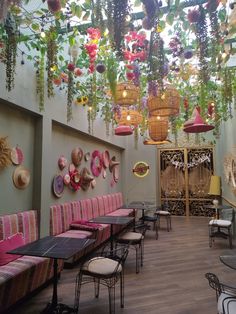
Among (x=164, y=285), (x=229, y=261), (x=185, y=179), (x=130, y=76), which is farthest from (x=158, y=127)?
(x=185, y=179)

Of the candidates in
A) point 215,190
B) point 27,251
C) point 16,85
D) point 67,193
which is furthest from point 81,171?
point 215,190

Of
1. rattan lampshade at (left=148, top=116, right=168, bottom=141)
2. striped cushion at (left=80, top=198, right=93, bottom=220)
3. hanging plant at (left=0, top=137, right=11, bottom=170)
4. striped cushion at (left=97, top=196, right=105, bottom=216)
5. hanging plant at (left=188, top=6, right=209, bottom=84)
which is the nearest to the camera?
hanging plant at (left=188, top=6, right=209, bottom=84)

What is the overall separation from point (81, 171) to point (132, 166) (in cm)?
364

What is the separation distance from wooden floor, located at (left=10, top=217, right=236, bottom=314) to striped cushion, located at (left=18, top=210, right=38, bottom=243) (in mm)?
742

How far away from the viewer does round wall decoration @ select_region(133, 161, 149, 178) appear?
29.2 ft

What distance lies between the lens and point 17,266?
9.05ft

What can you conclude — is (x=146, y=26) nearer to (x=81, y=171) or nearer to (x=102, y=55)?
(x=102, y=55)

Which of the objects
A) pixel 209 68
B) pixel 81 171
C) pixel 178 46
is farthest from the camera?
pixel 81 171

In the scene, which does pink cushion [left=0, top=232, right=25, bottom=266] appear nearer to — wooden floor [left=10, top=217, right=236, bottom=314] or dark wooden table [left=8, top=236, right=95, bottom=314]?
dark wooden table [left=8, top=236, right=95, bottom=314]

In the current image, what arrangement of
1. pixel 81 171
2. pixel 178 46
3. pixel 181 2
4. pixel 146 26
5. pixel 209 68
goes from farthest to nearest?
pixel 81 171 < pixel 178 46 < pixel 209 68 < pixel 181 2 < pixel 146 26

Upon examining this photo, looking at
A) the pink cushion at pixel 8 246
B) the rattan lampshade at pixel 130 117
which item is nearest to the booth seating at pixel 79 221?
the pink cushion at pixel 8 246

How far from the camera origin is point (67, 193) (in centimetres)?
508

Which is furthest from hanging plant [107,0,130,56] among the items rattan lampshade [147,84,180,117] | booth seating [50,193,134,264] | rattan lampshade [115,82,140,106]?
booth seating [50,193,134,264]

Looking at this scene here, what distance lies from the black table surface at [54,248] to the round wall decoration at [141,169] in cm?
612
